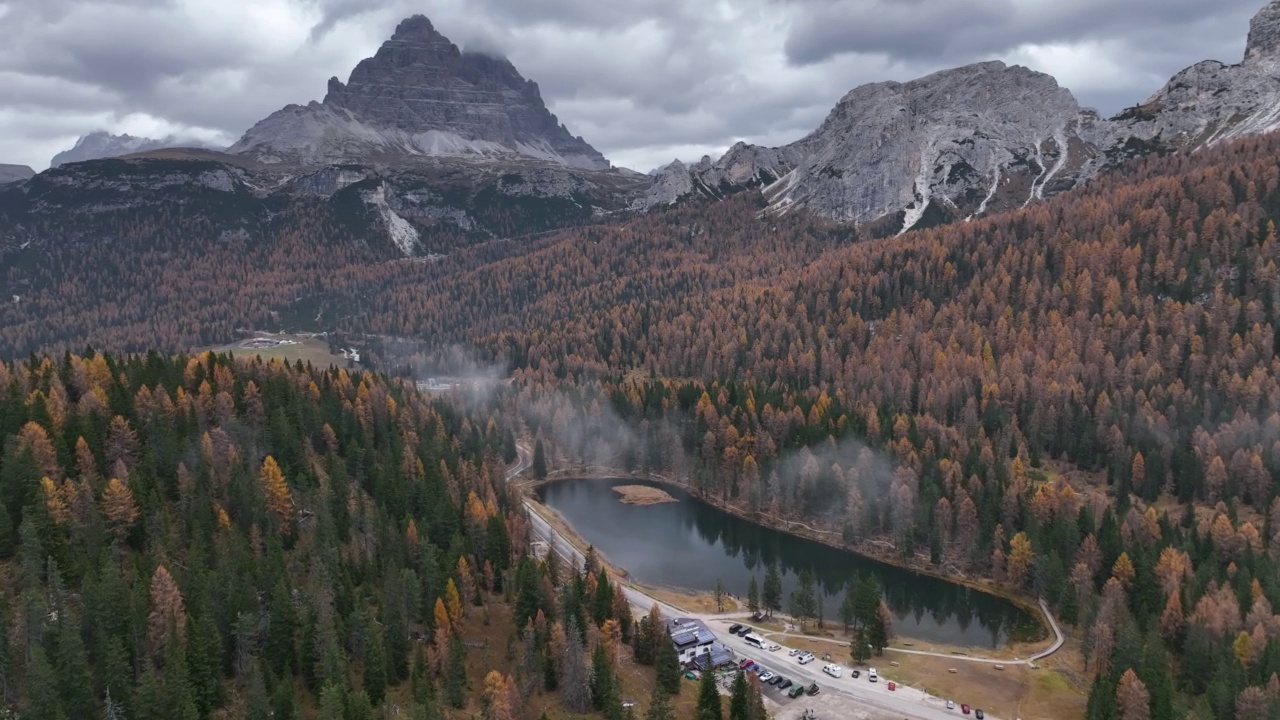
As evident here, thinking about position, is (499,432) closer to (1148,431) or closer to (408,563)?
(408,563)

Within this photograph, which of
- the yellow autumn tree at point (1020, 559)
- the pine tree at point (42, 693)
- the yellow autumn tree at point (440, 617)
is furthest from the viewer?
the yellow autumn tree at point (1020, 559)

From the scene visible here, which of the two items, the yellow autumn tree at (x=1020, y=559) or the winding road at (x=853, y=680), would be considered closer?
the winding road at (x=853, y=680)

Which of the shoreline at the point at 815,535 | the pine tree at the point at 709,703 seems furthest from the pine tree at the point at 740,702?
the shoreline at the point at 815,535

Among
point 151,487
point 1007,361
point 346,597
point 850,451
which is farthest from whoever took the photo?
point 1007,361

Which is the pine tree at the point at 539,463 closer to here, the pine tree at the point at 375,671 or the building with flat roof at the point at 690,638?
the building with flat roof at the point at 690,638

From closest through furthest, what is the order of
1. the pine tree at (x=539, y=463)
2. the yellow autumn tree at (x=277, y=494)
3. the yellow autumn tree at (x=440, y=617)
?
the yellow autumn tree at (x=440, y=617)
the yellow autumn tree at (x=277, y=494)
the pine tree at (x=539, y=463)

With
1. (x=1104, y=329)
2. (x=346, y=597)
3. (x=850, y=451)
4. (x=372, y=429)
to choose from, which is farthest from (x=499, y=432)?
(x=1104, y=329)

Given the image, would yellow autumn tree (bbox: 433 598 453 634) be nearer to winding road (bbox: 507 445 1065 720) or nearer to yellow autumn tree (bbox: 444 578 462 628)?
yellow autumn tree (bbox: 444 578 462 628)
